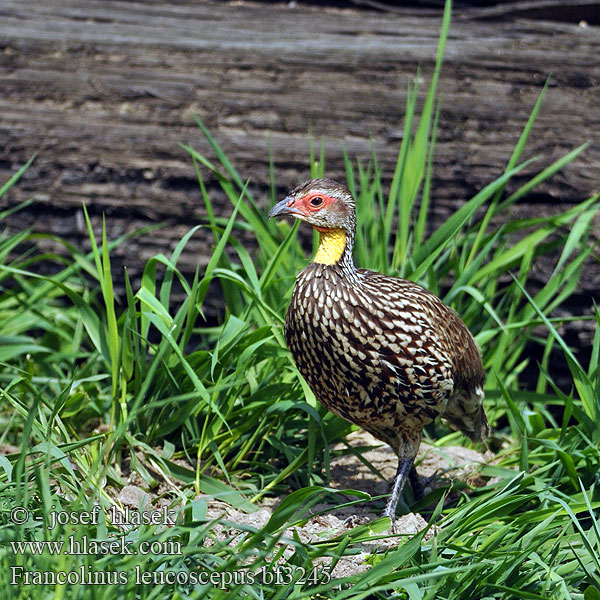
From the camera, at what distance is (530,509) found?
3.20 metres

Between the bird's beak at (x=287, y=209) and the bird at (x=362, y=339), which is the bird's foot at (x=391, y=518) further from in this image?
the bird's beak at (x=287, y=209)

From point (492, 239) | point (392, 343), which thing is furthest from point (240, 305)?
point (492, 239)

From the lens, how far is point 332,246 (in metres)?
3.21

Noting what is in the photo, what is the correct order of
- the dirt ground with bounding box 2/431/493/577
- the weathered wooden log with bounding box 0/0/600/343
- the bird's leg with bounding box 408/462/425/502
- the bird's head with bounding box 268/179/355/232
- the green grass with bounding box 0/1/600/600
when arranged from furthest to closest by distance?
the weathered wooden log with bounding box 0/0/600/343, the bird's leg with bounding box 408/462/425/502, the bird's head with bounding box 268/179/355/232, the dirt ground with bounding box 2/431/493/577, the green grass with bounding box 0/1/600/600

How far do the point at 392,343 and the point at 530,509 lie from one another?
900 millimetres

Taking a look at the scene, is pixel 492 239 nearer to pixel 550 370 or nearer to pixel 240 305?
pixel 550 370

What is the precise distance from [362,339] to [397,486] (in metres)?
0.70

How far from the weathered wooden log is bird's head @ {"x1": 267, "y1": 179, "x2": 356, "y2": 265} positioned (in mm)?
1224

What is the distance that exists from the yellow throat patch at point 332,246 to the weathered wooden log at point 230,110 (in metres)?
1.23

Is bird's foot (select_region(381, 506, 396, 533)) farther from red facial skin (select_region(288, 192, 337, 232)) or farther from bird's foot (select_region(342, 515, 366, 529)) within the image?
red facial skin (select_region(288, 192, 337, 232))

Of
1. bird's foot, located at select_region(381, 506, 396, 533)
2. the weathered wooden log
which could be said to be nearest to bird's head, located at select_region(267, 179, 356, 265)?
bird's foot, located at select_region(381, 506, 396, 533)

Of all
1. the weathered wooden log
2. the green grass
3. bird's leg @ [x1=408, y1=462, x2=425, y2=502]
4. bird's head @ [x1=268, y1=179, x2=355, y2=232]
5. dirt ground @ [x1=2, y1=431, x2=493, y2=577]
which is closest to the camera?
the green grass

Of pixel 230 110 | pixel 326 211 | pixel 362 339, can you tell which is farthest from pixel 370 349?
pixel 230 110

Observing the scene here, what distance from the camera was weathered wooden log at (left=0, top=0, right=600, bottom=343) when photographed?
14.4 feet
